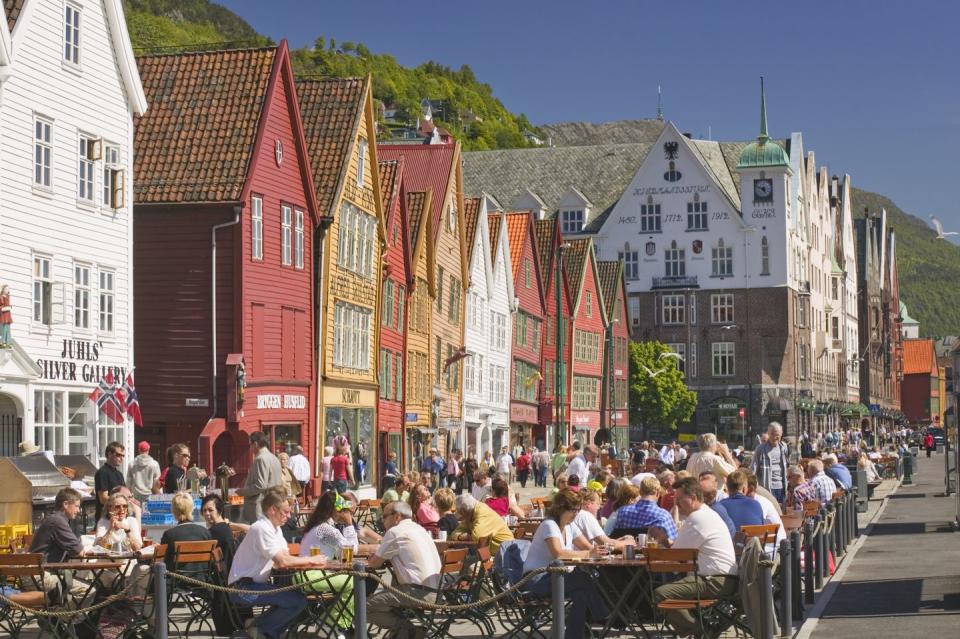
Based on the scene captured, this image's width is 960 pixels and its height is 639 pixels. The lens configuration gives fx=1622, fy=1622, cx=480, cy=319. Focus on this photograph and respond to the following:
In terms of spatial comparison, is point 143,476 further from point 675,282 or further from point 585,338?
point 675,282

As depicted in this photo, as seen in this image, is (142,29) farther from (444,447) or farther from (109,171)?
(109,171)

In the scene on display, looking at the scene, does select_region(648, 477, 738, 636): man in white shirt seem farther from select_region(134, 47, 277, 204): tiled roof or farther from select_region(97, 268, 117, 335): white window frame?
select_region(134, 47, 277, 204): tiled roof

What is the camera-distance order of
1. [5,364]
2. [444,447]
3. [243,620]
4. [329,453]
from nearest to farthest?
[243,620] < [5,364] < [329,453] < [444,447]

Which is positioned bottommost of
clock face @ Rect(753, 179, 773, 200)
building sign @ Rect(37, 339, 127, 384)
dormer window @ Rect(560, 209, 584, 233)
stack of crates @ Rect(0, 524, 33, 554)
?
stack of crates @ Rect(0, 524, 33, 554)

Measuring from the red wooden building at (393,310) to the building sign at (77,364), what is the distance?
1581cm

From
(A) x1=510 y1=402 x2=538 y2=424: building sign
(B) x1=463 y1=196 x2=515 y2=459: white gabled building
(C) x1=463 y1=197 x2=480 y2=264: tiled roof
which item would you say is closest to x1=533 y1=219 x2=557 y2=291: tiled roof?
(A) x1=510 y1=402 x2=538 y2=424: building sign

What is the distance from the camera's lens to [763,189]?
99.8 meters

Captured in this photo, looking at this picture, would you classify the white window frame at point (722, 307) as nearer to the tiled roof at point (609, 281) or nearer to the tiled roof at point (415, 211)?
the tiled roof at point (609, 281)

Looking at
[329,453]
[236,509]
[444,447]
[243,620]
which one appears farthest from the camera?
[444,447]

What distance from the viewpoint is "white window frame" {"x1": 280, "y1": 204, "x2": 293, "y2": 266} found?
40.1 m

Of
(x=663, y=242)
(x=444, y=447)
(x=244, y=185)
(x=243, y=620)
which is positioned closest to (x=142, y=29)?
(x=663, y=242)

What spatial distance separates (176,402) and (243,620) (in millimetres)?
23756

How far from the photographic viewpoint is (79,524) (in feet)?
81.3

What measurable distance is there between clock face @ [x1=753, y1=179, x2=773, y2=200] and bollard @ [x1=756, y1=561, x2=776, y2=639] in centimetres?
8825
